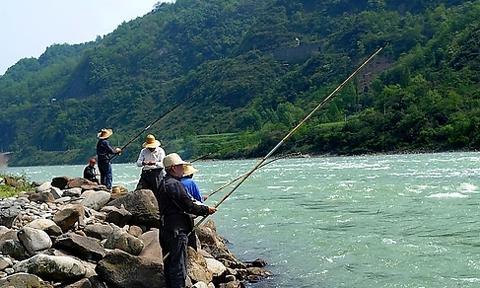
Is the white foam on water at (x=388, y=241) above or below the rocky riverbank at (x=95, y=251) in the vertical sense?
below

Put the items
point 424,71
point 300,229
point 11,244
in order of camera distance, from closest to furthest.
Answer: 1. point 11,244
2. point 300,229
3. point 424,71

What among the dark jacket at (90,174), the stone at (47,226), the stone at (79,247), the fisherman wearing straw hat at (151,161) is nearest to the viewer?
the stone at (79,247)

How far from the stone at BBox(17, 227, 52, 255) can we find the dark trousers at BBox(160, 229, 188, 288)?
2191mm

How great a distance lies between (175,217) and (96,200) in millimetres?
5781

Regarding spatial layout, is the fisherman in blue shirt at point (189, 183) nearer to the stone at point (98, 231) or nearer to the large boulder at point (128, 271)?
the large boulder at point (128, 271)

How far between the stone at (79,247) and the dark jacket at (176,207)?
1.84 m

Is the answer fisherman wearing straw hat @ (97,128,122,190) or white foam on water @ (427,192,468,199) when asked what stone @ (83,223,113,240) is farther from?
white foam on water @ (427,192,468,199)

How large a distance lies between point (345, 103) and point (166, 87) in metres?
77.4

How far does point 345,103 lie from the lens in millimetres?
107562

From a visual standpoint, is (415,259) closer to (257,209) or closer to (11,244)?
(11,244)

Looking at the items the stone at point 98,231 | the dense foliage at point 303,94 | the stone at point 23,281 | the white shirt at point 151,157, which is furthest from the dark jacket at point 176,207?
the dense foliage at point 303,94

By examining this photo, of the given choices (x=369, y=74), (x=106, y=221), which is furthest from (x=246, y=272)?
(x=369, y=74)

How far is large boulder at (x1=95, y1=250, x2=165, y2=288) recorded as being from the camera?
28.3 feet

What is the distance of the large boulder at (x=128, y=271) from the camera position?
8.64 m
